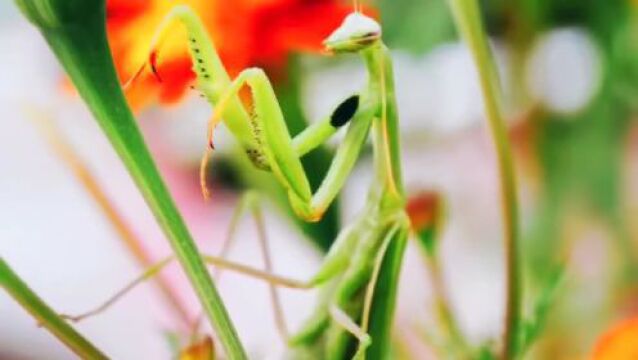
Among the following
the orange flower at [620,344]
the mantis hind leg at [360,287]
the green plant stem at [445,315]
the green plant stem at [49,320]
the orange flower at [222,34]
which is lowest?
the orange flower at [620,344]

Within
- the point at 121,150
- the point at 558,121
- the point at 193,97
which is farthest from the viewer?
the point at 558,121

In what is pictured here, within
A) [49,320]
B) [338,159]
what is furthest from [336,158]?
[49,320]

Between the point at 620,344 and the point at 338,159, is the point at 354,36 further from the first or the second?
the point at 620,344

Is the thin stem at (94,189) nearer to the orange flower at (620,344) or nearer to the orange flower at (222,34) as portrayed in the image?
the orange flower at (222,34)

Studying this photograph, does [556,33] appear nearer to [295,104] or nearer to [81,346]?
[295,104]

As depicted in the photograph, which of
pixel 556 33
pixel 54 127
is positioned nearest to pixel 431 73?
pixel 556 33

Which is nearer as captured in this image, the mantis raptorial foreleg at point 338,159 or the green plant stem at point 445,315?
the mantis raptorial foreleg at point 338,159

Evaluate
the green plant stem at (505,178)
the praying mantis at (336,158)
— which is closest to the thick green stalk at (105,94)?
the praying mantis at (336,158)
